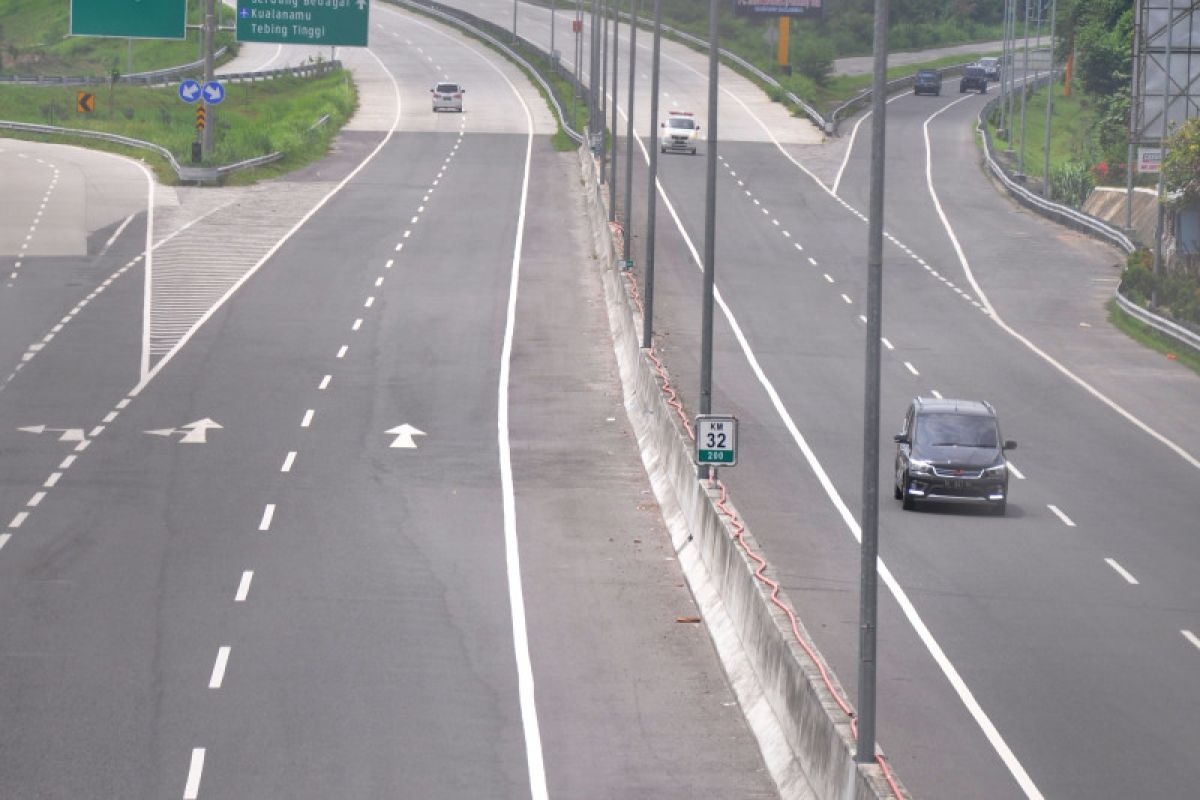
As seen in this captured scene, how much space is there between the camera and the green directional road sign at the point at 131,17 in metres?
66.2

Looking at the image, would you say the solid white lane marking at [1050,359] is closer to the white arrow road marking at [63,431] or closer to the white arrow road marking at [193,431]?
the white arrow road marking at [193,431]

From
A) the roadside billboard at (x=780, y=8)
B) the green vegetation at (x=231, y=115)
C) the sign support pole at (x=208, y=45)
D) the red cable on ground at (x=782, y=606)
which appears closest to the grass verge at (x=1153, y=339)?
the red cable on ground at (x=782, y=606)

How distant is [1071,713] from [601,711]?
4699 mm

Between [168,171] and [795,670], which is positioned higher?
[168,171]

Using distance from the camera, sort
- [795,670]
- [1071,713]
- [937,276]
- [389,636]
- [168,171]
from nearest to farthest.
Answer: [795,670] < [1071,713] < [389,636] < [937,276] < [168,171]

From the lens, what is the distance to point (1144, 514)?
3078 centimetres

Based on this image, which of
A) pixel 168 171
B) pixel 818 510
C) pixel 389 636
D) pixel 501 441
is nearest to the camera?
pixel 389 636

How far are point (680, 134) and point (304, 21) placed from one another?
63.4 ft

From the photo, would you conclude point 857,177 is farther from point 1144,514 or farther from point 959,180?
point 1144,514

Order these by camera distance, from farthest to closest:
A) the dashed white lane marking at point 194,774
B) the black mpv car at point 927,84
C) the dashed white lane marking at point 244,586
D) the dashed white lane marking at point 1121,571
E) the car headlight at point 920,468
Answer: the black mpv car at point 927,84, the car headlight at point 920,468, the dashed white lane marking at point 1121,571, the dashed white lane marking at point 244,586, the dashed white lane marking at point 194,774

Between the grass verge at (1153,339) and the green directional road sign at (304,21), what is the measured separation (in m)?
29.9

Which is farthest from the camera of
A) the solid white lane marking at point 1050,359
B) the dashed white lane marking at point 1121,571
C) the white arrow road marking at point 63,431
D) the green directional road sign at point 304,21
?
the green directional road sign at point 304,21

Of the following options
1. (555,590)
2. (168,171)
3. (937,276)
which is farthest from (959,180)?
(555,590)

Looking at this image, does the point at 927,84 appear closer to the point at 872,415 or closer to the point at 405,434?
the point at 405,434
